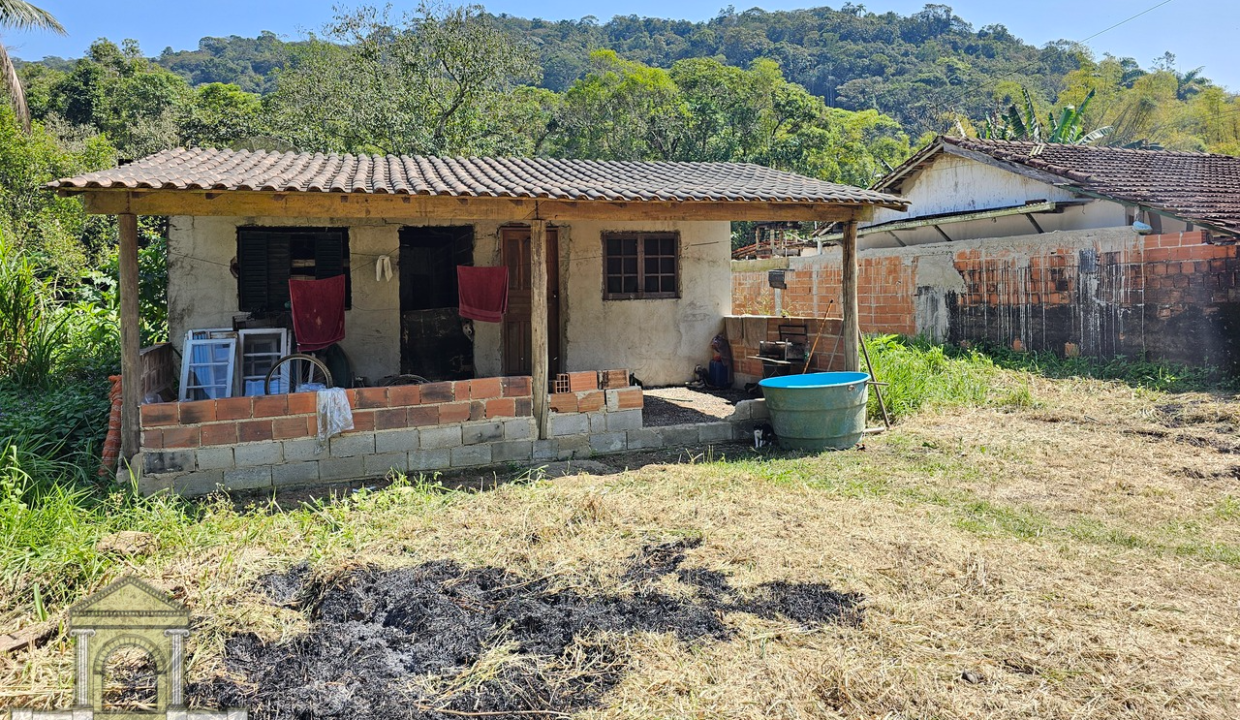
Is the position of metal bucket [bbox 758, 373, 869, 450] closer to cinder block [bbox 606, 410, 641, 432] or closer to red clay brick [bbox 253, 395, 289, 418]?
cinder block [bbox 606, 410, 641, 432]

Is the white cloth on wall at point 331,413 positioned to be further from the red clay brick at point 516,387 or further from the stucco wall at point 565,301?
the stucco wall at point 565,301

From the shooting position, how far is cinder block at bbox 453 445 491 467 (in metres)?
7.04

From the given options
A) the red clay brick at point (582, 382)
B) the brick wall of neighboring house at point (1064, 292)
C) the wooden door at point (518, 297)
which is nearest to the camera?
the red clay brick at point (582, 382)

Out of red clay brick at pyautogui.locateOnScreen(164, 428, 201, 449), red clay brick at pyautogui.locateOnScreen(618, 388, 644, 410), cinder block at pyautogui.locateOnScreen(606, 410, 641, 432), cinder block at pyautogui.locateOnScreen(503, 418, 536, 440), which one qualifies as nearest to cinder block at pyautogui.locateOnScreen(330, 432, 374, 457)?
red clay brick at pyautogui.locateOnScreen(164, 428, 201, 449)

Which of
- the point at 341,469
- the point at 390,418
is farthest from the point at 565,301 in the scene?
the point at 341,469

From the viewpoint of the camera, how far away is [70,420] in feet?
23.7

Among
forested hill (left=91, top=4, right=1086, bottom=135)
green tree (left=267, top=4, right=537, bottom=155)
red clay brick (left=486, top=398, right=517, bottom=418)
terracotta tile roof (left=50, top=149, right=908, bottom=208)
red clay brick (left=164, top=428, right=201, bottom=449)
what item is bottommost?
red clay brick (left=164, top=428, right=201, bottom=449)

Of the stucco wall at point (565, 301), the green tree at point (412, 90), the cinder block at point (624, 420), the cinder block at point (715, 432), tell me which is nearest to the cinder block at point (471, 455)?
the cinder block at point (624, 420)

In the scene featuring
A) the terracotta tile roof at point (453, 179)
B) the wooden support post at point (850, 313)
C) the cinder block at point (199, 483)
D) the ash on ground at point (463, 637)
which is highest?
the terracotta tile roof at point (453, 179)

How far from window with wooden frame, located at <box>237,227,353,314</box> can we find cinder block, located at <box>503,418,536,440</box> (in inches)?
124

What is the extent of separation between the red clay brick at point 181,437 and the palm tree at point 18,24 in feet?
54.9

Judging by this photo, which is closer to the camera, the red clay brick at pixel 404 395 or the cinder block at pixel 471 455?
the red clay brick at pixel 404 395

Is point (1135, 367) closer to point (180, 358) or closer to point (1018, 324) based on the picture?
point (1018, 324)

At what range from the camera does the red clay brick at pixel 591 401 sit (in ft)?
24.6
